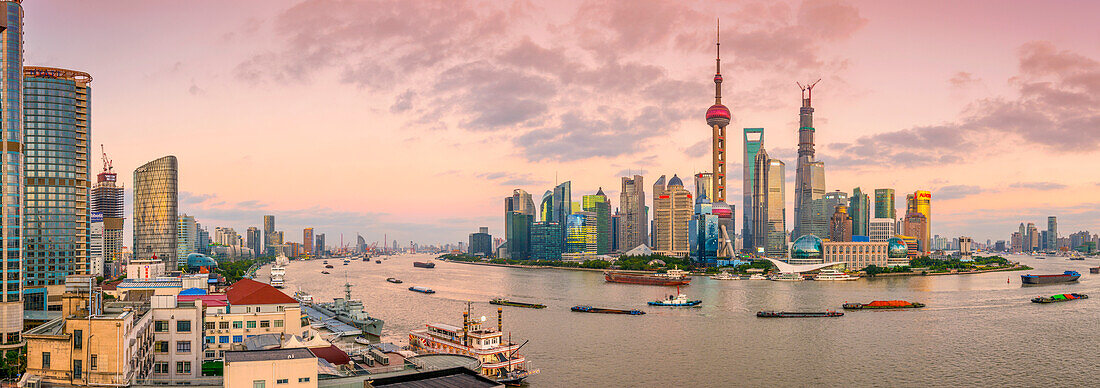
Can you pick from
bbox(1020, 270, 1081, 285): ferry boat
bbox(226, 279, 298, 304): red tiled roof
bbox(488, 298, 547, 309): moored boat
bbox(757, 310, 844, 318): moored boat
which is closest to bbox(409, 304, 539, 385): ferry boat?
bbox(226, 279, 298, 304): red tiled roof

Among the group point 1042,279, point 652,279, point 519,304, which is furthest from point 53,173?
point 1042,279

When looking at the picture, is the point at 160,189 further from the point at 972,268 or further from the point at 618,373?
the point at 972,268

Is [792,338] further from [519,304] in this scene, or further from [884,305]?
[519,304]

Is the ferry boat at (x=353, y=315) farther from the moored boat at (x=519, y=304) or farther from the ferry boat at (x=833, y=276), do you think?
the ferry boat at (x=833, y=276)

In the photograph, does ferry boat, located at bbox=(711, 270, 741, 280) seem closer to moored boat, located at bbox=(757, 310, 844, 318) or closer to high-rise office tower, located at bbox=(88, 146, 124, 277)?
moored boat, located at bbox=(757, 310, 844, 318)

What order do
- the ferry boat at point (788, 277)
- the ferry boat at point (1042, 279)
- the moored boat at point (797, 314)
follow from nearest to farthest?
the moored boat at point (797, 314) < the ferry boat at point (1042, 279) < the ferry boat at point (788, 277)

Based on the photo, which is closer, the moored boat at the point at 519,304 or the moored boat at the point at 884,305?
the moored boat at the point at 884,305

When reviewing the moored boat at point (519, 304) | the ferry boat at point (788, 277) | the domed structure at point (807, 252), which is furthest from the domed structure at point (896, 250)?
the moored boat at point (519, 304)
